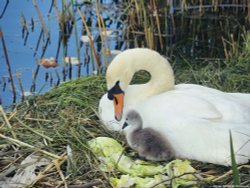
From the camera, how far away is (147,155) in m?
3.30

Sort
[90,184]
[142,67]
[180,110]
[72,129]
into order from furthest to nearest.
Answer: [142,67] → [72,129] → [180,110] → [90,184]

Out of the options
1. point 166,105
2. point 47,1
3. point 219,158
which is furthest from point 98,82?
point 47,1

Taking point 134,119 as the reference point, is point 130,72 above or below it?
above

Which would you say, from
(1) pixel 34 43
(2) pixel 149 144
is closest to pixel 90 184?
(2) pixel 149 144

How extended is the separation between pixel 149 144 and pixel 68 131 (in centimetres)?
61

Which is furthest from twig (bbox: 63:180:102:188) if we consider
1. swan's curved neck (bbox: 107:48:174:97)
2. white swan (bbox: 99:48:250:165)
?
swan's curved neck (bbox: 107:48:174:97)

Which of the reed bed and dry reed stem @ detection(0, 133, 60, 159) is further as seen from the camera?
dry reed stem @ detection(0, 133, 60, 159)

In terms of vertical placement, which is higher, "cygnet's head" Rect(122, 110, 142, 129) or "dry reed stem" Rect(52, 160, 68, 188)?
"cygnet's head" Rect(122, 110, 142, 129)

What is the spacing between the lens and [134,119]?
3.41 m

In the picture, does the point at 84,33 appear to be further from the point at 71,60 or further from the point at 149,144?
the point at 149,144

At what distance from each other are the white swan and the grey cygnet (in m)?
0.04

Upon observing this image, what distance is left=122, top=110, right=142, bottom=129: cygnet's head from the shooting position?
→ 339 cm

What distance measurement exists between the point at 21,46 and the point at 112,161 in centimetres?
350

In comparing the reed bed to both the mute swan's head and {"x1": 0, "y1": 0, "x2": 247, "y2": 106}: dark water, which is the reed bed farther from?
{"x1": 0, "y1": 0, "x2": 247, "y2": 106}: dark water
